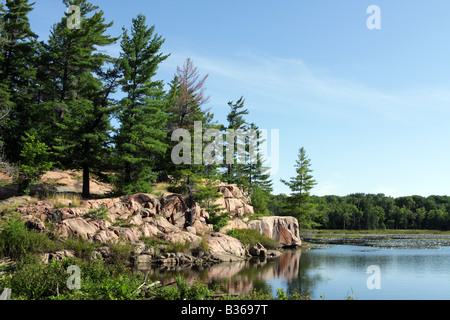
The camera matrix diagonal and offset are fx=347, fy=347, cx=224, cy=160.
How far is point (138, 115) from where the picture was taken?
108ft

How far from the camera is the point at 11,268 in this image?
16734 mm

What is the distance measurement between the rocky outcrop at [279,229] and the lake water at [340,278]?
12220mm

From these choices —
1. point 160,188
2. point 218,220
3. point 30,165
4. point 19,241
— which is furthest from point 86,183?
point 218,220

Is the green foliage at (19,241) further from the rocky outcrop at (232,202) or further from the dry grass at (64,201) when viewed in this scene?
the rocky outcrop at (232,202)

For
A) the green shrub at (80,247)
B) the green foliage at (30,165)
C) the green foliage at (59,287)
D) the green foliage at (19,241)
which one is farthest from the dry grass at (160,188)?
the green foliage at (59,287)

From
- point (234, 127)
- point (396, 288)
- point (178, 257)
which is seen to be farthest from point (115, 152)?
point (234, 127)

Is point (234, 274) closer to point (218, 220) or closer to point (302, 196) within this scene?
point (218, 220)

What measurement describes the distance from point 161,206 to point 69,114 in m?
12.2

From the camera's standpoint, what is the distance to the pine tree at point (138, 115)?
31.6m

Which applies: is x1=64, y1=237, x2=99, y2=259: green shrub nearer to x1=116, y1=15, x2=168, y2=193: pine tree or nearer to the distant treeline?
x1=116, y1=15, x2=168, y2=193: pine tree

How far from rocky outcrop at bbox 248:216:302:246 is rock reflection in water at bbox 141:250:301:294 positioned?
12895 millimetres

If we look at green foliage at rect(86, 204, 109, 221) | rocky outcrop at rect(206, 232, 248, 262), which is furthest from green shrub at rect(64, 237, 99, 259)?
rocky outcrop at rect(206, 232, 248, 262)

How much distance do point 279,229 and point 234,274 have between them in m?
21.8
